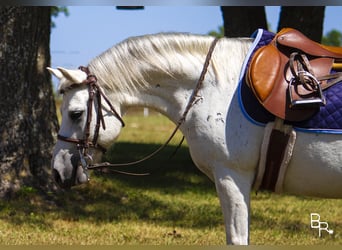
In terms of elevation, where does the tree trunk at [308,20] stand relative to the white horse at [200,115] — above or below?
above

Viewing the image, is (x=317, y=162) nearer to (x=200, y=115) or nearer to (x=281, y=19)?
(x=200, y=115)

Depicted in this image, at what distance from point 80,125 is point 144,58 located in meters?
0.56

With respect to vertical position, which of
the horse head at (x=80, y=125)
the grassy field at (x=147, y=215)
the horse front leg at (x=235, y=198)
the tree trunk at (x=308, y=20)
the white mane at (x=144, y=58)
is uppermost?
the tree trunk at (x=308, y=20)

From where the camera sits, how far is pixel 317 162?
3910mm

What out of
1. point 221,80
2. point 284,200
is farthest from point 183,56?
point 284,200

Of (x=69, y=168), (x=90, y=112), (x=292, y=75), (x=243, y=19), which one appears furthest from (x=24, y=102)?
(x=292, y=75)

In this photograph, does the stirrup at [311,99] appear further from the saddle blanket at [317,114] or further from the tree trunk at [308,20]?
the tree trunk at [308,20]

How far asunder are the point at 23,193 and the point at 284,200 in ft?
11.1

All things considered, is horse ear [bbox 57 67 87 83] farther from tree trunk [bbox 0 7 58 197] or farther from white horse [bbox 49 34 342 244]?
tree trunk [bbox 0 7 58 197]

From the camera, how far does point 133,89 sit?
4.25 metres

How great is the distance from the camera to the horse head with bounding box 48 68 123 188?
416cm

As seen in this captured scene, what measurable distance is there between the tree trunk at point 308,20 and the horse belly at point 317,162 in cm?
595

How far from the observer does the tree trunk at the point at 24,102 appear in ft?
24.9

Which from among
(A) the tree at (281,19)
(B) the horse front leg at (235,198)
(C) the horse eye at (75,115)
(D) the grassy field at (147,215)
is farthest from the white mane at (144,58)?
(A) the tree at (281,19)
